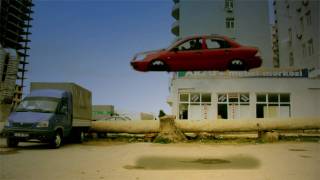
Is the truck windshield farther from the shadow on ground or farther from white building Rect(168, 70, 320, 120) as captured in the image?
white building Rect(168, 70, 320, 120)

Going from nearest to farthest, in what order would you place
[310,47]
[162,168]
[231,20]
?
[162,168] → [231,20] → [310,47]

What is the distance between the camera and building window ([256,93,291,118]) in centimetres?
2712

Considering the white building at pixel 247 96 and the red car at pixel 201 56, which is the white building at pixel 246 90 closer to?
the white building at pixel 247 96

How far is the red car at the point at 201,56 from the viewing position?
10070 millimetres

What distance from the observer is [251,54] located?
1071 centimetres

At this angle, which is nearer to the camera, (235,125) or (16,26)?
(235,125)

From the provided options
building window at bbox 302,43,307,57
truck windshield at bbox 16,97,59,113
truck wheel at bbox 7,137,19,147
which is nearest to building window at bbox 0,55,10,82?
truck windshield at bbox 16,97,59,113

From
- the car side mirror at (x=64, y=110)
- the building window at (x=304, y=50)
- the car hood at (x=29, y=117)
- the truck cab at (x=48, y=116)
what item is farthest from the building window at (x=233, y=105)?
the car hood at (x=29, y=117)

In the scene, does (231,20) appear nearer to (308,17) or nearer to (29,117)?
(308,17)

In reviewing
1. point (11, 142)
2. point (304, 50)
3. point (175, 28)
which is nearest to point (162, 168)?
point (11, 142)

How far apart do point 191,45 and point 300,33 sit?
28251 millimetres

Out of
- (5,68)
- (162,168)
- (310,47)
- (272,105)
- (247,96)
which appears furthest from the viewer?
(310,47)

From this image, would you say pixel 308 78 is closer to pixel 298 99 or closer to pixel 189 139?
pixel 298 99

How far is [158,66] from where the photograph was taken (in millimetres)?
10289
